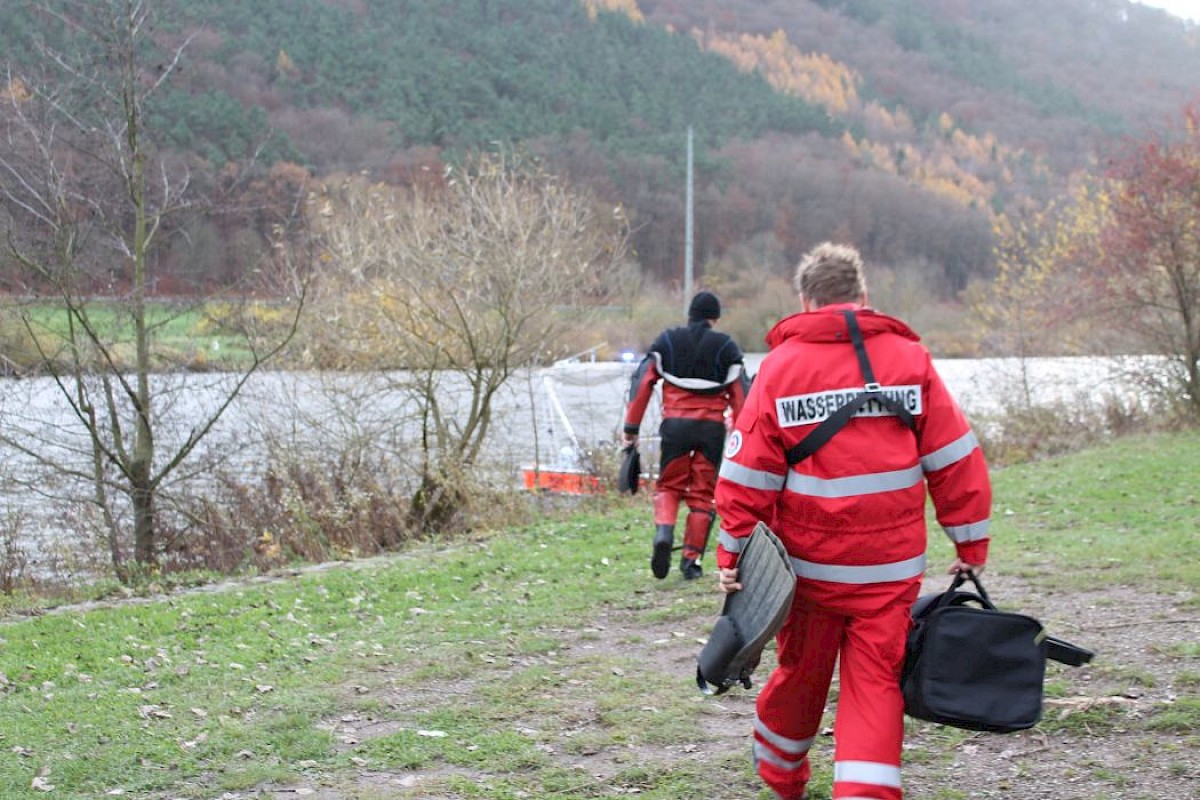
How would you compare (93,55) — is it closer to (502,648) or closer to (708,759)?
(502,648)

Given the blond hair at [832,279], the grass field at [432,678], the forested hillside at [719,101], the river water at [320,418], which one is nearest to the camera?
the blond hair at [832,279]

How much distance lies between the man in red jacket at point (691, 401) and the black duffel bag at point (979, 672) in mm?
4528

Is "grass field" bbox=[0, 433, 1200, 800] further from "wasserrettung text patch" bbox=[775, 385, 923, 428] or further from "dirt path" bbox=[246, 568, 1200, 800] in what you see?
"wasserrettung text patch" bbox=[775, 385, 923, 428]

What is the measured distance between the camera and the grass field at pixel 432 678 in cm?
489

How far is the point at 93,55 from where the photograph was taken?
46.0 feet

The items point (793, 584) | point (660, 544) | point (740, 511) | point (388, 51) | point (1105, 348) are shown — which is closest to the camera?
point (793, 584)

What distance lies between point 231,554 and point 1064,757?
492 inches

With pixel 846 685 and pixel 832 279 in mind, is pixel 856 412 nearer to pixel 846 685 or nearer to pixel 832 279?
pixel 832 279

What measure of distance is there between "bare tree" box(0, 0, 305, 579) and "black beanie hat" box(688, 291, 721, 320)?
790cm

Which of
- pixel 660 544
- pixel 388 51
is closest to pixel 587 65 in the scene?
pixel 388 51

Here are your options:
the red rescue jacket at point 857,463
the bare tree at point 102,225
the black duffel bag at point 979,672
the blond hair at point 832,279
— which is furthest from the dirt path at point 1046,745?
the bare tree at point 102,225

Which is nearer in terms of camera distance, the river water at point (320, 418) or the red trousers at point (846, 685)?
the red trousers at point (846, 685)

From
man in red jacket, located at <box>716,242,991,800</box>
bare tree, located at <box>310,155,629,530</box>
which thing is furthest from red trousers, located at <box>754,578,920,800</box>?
bare tree, located at <box>310,155,629,530</box>

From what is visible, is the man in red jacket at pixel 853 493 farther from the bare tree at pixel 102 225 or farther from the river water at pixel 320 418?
the bare tree at pixel 102 225
